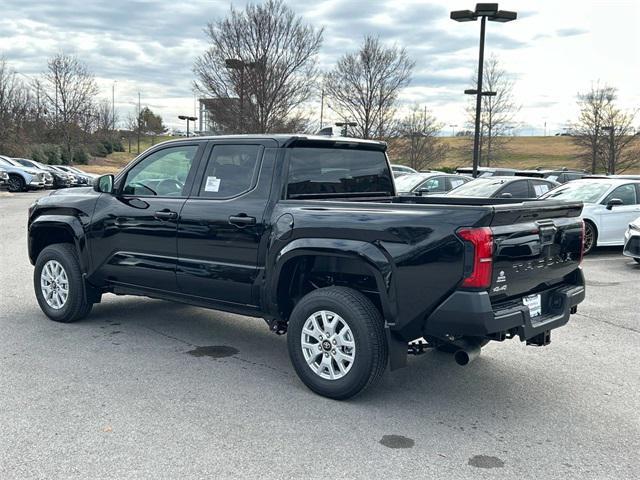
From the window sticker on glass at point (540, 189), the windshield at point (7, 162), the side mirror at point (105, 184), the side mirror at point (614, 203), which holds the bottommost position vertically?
the side mirror at point (614, 203)

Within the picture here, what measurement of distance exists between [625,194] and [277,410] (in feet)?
34.6

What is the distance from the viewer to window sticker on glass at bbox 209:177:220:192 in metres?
5.46

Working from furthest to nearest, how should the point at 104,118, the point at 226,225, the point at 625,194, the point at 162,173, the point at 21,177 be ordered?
the point at 104,118
the point at 21,177
the point at 625,194
the point at 162,173
the point at 226,225

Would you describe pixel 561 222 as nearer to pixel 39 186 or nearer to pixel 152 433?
pixel 152 433

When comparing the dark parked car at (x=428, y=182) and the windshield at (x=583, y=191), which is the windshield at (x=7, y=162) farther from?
the windshield at (x=583, y=191)

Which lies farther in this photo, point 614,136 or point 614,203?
point 614,136

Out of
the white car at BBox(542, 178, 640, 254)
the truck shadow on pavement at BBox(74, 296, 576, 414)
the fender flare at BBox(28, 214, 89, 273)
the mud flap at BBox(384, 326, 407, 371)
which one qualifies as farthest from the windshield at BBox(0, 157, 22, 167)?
the mud flap at BBox(384, 326, 407, 371)

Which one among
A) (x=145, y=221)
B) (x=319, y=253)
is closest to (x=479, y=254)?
(x=319, y=253)

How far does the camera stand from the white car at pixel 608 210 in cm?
1233

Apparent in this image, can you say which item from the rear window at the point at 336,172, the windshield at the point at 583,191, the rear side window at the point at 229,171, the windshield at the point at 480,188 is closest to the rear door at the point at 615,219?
the windshield at the point at 583,191

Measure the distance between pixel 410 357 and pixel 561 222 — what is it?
183cm

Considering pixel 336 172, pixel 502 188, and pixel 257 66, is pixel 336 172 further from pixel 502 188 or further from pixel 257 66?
pixel 257 66

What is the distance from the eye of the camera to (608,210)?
12.4 meters

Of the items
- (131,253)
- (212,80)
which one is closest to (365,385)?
(131,253)
